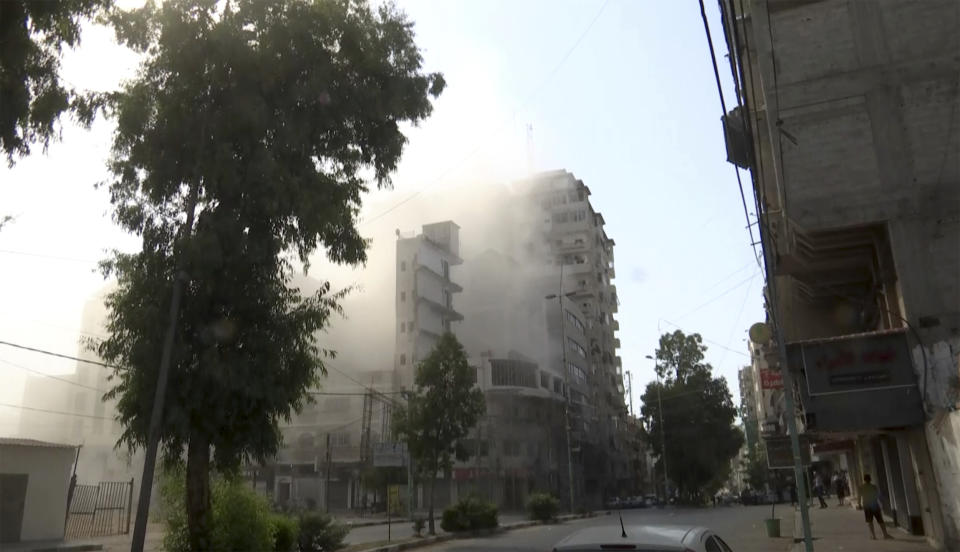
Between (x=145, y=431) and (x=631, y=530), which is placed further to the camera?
(x=145, y=431)

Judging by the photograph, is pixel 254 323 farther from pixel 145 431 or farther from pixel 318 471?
pixel 318 471

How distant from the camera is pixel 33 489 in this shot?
894 inches

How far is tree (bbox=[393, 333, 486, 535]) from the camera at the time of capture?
28469 millimetres

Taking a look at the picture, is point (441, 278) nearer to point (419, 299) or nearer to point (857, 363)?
point (419, 299)

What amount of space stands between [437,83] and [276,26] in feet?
13.7

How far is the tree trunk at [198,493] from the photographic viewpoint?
12727 mm

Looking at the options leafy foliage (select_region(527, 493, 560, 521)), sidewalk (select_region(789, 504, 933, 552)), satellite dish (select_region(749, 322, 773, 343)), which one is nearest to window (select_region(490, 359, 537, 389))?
leafy foliage (select_region(527, 493, 560, 521))

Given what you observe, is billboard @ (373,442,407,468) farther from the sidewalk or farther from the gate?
the sidewalk

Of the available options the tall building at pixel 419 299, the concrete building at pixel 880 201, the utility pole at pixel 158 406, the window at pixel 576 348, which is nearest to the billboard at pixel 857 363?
the concrete building at pixel 880 201

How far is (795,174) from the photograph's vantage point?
1741 centimetres

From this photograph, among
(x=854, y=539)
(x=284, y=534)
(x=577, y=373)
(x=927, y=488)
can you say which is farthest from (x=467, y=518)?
(x=577, y=373)

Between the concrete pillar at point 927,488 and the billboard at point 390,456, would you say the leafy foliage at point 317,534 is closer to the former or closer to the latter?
the billboard at point 390,456

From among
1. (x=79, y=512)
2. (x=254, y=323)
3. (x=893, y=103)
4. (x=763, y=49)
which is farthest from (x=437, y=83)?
(x=79, y=512)

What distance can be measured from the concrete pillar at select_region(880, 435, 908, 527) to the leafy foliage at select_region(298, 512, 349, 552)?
1605 centimetres
